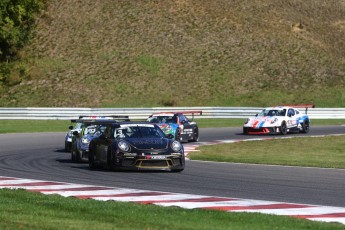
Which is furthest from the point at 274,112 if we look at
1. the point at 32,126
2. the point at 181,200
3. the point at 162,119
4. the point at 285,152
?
the point at 181,200

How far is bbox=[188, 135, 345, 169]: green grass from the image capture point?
1056 inches

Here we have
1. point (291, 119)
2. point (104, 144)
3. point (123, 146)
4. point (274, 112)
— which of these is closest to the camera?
point (123, 146)

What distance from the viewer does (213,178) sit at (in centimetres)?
2077

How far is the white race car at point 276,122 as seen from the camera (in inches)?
1684

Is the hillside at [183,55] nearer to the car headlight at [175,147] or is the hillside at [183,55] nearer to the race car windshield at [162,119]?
the race car windshield at [162,119]

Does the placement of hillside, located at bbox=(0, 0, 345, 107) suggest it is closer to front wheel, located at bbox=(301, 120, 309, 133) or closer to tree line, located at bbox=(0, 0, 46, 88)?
tree line, located at bbox=(0, 0, 46, 88)

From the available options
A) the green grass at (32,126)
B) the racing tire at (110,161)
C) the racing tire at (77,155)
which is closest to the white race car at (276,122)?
the green grass at (32,126)

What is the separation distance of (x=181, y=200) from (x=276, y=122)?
27.3 metres

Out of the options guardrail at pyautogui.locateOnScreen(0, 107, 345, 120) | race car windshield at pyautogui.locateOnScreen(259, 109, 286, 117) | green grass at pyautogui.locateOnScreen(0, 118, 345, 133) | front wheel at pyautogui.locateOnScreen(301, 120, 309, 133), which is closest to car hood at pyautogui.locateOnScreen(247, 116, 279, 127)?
race car windshield at pyautogui.locateOnScreen(259, 109, 286, 117)

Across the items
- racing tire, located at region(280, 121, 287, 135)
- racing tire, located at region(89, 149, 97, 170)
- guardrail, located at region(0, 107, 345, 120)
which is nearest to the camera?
racing tire, located at region(89, 149, 97, 170)

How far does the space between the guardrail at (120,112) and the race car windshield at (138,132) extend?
31.4 metres

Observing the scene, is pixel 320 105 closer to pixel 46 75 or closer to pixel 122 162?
pixel 46 75

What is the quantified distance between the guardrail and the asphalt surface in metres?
26.0

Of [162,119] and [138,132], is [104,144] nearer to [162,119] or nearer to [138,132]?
[138,132]
